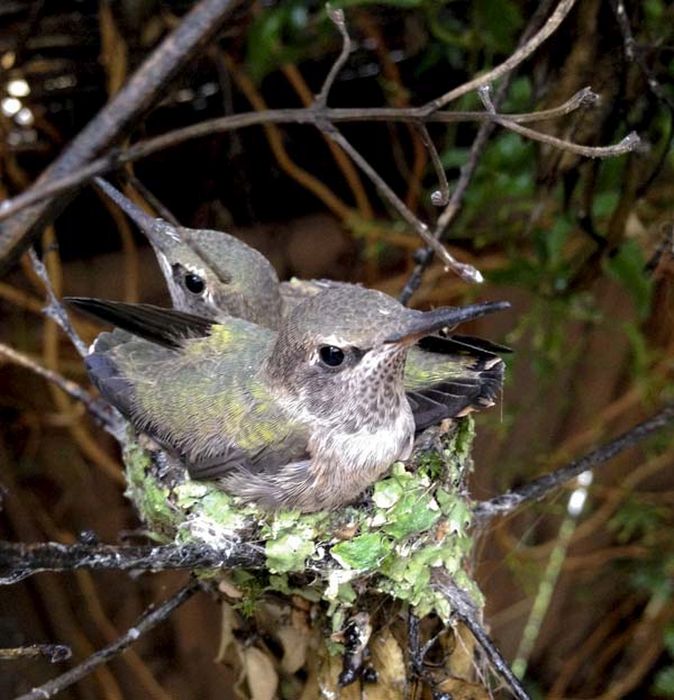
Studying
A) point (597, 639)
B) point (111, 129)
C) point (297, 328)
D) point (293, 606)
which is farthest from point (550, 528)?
point (111, 129)

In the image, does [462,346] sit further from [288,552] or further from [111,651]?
[111,651]

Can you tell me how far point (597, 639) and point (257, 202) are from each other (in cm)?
156

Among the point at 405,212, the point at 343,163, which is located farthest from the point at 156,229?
the point at 343,163

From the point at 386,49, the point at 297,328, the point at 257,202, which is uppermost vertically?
the point at 386,49

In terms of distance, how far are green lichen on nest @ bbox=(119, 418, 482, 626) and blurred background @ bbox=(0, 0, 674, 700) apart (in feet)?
1.68

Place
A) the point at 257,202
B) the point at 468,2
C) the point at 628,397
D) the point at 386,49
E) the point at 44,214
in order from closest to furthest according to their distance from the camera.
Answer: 1. the point at 44,214
2. the point at 468,2
3. the point at 386,49
4. the point at 257,202
5. the point at 628,397

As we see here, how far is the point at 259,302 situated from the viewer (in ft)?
4.57

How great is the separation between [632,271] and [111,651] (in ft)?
3.32

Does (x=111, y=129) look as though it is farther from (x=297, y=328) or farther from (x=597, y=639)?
(x=597, y=639)

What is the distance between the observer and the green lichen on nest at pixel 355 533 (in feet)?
3.51

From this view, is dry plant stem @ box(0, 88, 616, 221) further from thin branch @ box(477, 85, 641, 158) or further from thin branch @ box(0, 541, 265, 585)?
thin branch @ box(0, 541, 265, 585)

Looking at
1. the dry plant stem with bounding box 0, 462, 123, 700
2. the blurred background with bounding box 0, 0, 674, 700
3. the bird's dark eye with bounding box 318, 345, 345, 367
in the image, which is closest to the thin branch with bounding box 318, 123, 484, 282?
the bird's dark eye with bounding box 318, 345, 345, 367

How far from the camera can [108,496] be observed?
7.75 ft

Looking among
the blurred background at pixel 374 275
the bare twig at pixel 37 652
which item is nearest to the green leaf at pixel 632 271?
the blurred background at pixel 374 275
